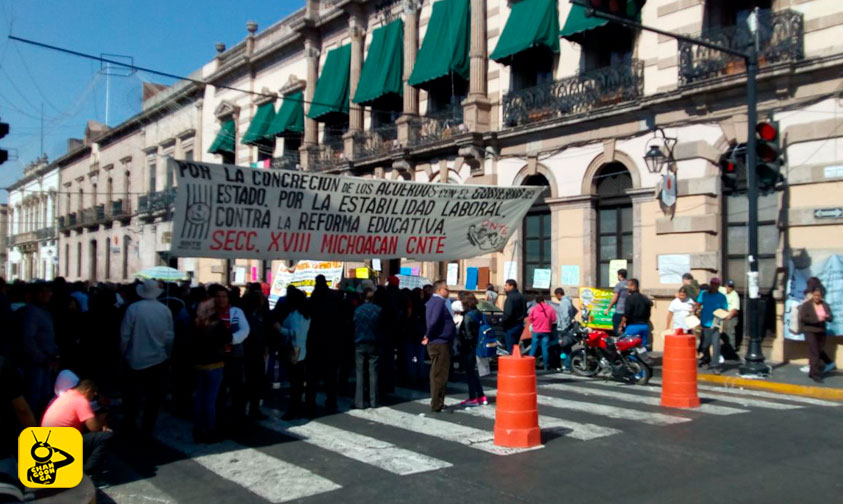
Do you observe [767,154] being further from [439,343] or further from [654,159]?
[439,343]

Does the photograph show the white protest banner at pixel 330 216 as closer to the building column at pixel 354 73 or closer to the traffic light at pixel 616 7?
the traffic light at pixel 616 7

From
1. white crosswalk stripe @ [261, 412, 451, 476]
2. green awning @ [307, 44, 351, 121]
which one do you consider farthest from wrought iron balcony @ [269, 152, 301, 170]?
white crosswalk stripe @ [261, 412, 451, 476]

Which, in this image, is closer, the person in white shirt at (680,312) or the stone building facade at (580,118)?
the person in white shirt at (680,312)

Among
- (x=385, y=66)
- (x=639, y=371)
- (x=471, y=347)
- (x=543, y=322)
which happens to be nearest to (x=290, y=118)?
(x=385, y=66)

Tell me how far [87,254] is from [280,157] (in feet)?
91.0

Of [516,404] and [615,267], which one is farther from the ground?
[615,267]

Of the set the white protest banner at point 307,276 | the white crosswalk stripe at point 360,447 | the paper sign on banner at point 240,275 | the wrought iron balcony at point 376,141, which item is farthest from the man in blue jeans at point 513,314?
the paper sign on banner at point 240,275

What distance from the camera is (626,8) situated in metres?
9.96

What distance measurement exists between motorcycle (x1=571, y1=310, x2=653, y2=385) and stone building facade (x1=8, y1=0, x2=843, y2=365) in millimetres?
3824

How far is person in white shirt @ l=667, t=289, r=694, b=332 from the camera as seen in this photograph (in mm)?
13539

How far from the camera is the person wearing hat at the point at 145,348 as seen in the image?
26.9 ft

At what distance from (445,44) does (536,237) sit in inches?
258

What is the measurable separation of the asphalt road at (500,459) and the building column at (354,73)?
17.4 m

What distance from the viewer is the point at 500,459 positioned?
287 inches
